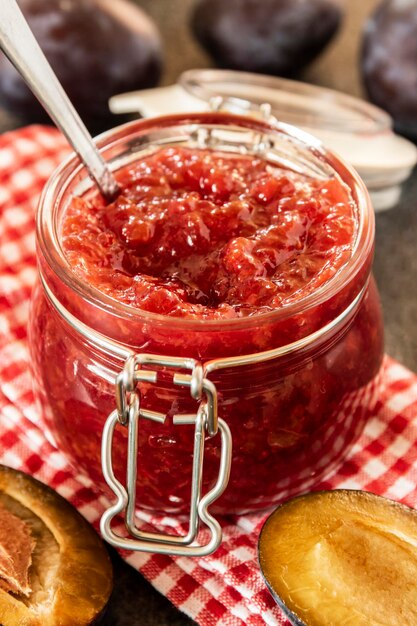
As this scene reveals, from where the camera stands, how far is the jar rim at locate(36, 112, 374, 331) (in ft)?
2.17

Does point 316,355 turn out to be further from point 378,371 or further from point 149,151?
point 149,151

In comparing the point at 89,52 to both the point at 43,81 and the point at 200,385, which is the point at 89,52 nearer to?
the point at 43,81

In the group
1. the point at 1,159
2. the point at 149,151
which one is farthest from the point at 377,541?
the point at 1,159

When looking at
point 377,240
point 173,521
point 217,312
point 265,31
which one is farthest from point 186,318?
point 265,31

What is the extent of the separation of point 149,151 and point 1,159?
37 cm

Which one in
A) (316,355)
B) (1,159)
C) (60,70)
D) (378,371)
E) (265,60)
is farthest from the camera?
(265,60)

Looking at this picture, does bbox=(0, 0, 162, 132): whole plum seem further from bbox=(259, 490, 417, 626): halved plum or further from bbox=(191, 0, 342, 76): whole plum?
bbox=(259, 490, 417, 626): halved plum

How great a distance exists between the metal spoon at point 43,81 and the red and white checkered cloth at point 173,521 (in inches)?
10.3

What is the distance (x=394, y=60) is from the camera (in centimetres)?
135

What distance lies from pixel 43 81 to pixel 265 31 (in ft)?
2.68

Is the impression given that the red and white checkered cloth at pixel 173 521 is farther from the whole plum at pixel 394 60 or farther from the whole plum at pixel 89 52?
the whole plum at pixel 394 60

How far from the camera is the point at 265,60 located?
1.52 m

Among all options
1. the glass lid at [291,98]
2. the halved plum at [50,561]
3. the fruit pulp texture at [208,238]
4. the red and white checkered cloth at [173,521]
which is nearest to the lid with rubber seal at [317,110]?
the glass lid at [291,98]

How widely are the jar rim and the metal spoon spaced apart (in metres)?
0.03
